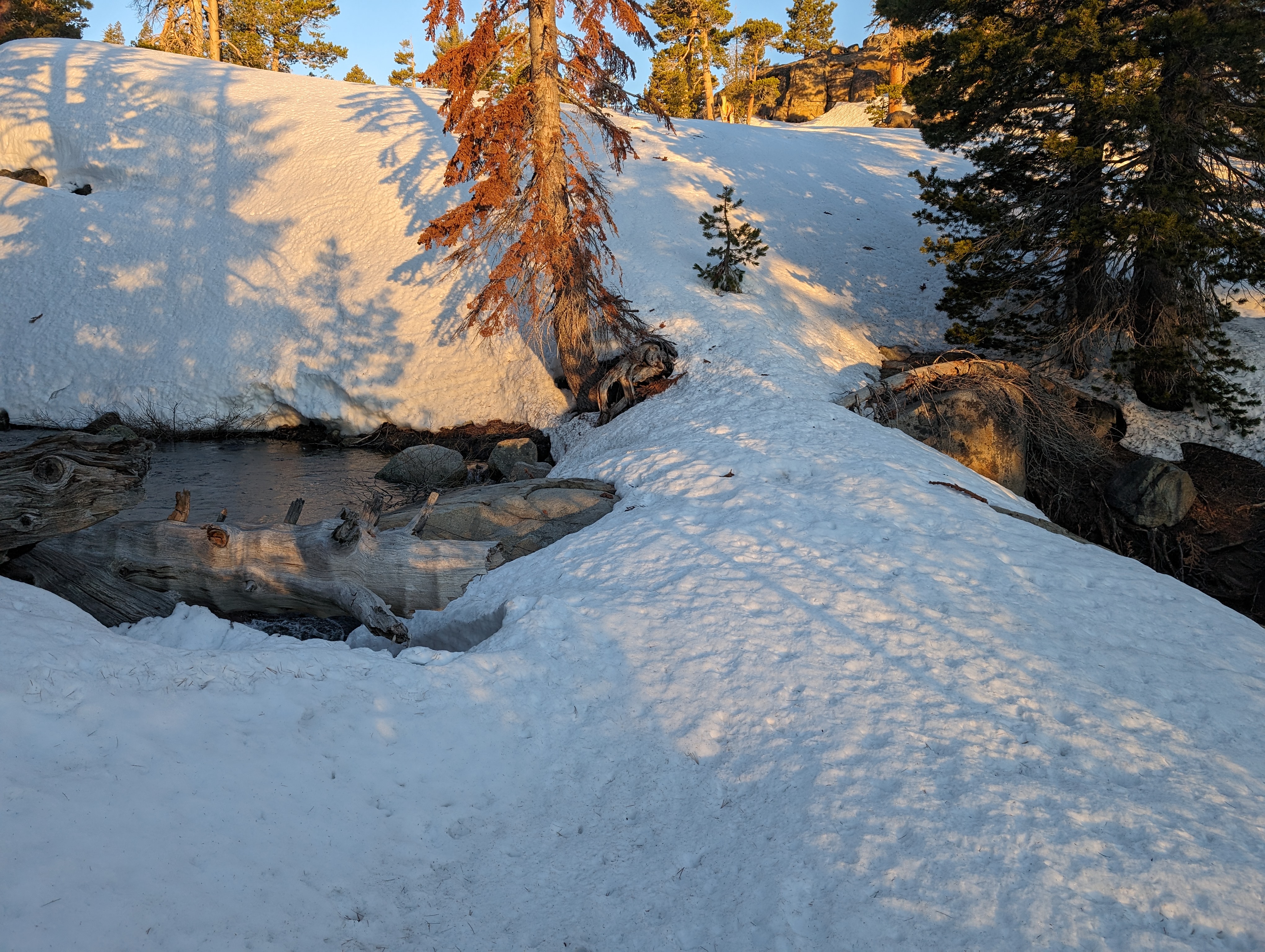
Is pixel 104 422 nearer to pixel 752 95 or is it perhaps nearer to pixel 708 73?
pixel 708 73

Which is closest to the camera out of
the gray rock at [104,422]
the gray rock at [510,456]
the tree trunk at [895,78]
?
the gray rock at [510,456]

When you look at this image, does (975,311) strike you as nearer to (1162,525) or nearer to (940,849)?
(1162,525)

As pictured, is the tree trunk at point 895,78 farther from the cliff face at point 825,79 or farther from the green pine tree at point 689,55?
the green pine tree at point 689,55

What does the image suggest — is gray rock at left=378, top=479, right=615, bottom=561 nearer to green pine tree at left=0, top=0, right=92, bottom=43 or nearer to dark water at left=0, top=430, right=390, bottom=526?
dark water at left=0, top=430, right=390, bottom=526

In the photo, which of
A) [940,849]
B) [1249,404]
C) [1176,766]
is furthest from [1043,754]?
[1249,404]

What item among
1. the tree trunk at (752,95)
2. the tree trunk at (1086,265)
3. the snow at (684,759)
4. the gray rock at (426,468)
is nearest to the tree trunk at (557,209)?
the gray rock at (426,468)

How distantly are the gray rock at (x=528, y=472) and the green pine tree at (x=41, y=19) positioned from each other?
3626 cm

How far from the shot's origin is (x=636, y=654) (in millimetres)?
5562

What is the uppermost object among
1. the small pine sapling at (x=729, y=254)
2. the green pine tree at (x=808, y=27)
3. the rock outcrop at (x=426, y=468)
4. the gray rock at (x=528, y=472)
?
the green pine tree at (x=808, y=27)

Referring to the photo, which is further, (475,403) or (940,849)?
(475,403)

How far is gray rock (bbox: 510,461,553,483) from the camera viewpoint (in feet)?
39.1

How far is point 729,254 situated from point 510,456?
689 cm

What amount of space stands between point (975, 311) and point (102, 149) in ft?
77.3

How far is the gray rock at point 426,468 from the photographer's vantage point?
42.3 ft
